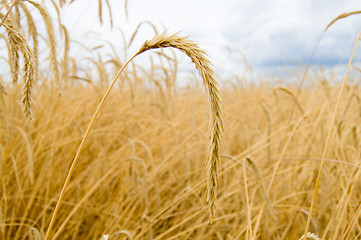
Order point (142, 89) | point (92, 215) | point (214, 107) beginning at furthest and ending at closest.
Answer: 1. point (142, 89)
2. point (92, 215)
3. point (214, 107)

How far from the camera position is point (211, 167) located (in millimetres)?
509

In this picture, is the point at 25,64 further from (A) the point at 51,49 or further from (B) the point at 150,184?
(B) the point at 150,184

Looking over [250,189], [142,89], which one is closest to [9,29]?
[250,189]

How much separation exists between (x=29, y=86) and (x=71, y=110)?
131 cm

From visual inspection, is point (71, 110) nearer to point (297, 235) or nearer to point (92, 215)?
point (92, 215)

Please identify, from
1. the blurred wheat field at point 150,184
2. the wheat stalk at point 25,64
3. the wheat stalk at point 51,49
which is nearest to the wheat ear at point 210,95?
the wheat stalk at point 25,64

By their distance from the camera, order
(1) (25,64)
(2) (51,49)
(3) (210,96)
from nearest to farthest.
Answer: (3) (210,96) < (1) (25,64) < (2) (51,49)

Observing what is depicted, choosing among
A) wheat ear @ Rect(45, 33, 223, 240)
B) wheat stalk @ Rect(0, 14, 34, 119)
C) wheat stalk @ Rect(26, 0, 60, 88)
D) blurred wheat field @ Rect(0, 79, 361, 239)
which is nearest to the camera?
wheat ear @ Rect(45, 33, 223, 240)

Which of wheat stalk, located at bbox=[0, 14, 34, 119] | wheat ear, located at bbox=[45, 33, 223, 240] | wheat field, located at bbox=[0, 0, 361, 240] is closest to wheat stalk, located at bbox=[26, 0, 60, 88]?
wheat field, located at bbox=[0, 0, 361, 240]

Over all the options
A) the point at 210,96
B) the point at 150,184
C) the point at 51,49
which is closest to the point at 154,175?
the point at 150,184

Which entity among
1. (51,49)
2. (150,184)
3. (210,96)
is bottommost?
(150,184)

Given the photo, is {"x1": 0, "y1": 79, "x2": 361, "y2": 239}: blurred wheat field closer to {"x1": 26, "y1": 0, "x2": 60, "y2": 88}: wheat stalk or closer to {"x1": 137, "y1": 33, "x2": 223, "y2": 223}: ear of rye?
{"x1": 26, "y1": 0, "x2": 60, "y2": 88}: wheat stalk

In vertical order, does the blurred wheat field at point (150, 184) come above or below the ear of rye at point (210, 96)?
below

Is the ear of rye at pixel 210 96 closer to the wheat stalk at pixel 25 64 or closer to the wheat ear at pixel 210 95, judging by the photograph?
the wheat ear at pixel 210 95
